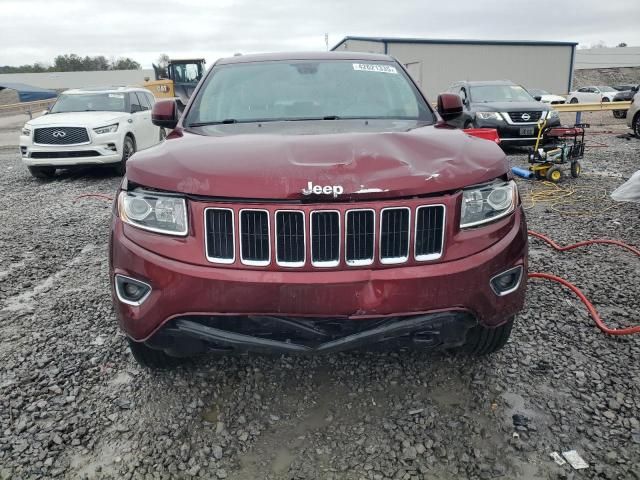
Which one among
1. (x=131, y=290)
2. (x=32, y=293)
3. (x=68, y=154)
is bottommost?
(x=32, y=293)

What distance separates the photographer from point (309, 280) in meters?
2.02

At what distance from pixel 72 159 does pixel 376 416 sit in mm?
8664

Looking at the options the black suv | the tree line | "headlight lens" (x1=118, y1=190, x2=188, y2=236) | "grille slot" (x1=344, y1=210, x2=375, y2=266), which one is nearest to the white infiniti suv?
the black suv

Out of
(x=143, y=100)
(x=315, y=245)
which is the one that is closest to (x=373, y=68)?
(x=315, y=245)

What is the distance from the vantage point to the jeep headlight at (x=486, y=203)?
2.16 m

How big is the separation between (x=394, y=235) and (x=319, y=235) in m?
0.31

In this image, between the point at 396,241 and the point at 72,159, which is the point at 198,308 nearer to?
the point at 396,241

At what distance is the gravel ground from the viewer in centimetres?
210

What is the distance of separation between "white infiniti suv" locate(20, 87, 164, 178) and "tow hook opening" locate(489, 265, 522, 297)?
27.0 feet

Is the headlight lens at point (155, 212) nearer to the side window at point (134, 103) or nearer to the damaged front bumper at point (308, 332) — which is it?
the damaged front bumper at point (308, 332)

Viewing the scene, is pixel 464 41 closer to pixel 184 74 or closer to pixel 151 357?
pixel 184 74

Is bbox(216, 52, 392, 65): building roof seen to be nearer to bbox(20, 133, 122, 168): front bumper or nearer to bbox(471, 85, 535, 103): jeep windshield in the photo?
bbox(20, 133, 122, 168): front bumper

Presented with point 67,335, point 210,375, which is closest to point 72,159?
point 67,335

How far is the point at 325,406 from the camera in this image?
8.12ft
